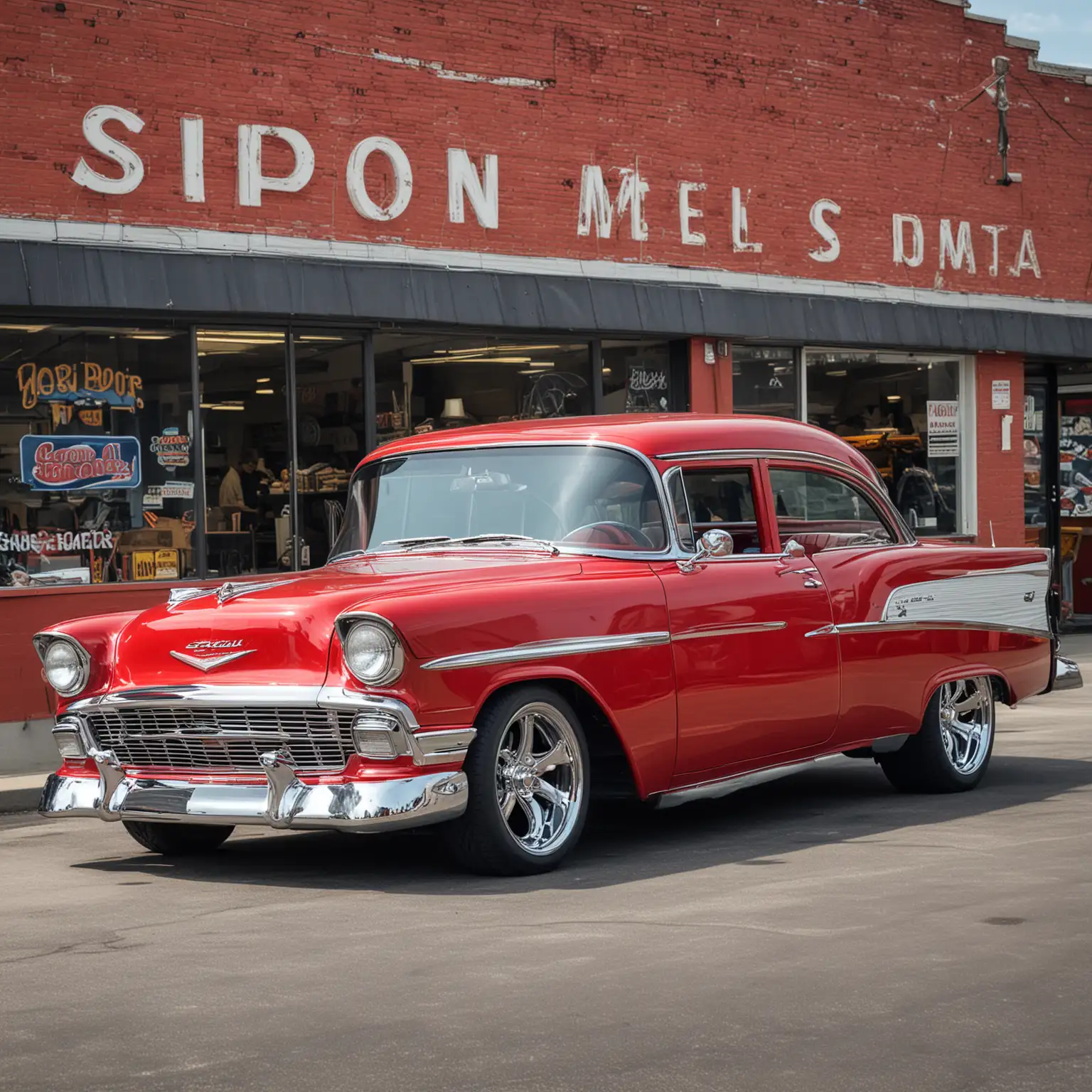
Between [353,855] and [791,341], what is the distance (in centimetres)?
1061

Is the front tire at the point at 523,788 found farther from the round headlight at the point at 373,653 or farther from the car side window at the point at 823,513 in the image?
the car side window at the point at 823,513

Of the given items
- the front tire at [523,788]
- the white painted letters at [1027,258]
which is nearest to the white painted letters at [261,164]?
the front tire at [523,788]

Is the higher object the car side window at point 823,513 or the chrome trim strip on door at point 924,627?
the car side window at point 823,513

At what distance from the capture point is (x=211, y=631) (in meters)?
6.95

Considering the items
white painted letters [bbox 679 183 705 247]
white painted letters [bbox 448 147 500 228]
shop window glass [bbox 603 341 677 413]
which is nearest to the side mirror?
white painted letters [bbox 448 147 500 228]

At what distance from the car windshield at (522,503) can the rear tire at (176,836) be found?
143cm

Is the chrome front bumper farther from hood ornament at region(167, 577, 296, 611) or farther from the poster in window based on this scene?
the poster in window

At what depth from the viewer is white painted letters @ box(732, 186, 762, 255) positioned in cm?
1678

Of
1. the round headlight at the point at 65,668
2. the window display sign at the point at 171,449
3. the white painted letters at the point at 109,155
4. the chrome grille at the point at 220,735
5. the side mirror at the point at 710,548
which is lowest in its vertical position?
the chrome grille at the point at 220,735

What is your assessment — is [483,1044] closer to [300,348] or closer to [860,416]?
[300,348]

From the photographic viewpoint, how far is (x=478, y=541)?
780cm

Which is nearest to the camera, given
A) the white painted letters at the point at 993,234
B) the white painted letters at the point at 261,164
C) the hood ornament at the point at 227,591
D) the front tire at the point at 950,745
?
the hood ornament at the point at 227,591

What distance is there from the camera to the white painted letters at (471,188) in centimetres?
1462

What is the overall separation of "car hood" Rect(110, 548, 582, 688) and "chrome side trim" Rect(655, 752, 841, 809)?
1074 millimetres
